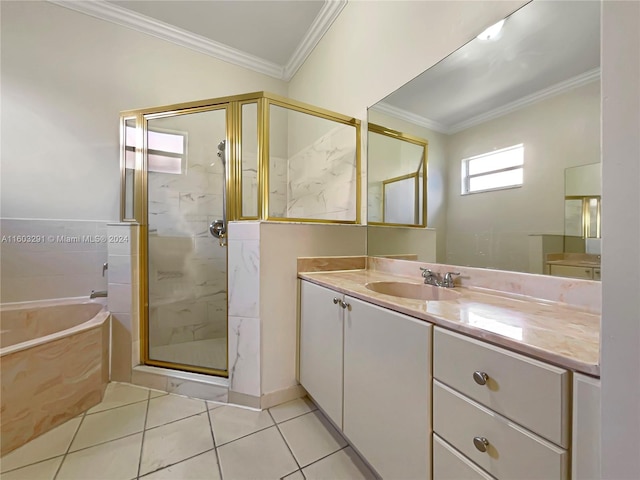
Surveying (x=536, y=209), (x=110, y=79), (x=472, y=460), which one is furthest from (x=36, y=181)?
(x=536, y=209)

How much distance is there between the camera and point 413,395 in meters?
0.74

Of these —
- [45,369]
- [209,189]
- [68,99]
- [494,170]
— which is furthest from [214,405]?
[68,99]

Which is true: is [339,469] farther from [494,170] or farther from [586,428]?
[494,170]

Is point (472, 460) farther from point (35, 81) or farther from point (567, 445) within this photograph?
point (35, 81)

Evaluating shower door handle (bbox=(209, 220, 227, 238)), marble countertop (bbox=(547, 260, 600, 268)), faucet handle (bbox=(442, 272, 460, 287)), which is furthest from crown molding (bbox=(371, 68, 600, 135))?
shower door handle (bbox=(209, 220, 227, 238))

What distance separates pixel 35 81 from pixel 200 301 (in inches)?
77.8

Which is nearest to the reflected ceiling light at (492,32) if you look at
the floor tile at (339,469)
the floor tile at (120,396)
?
the floor tile at (339,469)

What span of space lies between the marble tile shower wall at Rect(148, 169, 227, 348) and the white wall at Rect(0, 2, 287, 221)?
481 mm

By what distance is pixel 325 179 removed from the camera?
6.66 feet

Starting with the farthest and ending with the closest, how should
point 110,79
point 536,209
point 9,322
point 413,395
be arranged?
point 110,79
point 9,322
point 536,209
point 413,395

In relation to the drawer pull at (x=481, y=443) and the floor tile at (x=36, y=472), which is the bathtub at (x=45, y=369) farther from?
the drawer pull at (x=481, y=443)

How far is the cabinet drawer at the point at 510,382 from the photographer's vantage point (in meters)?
0.45

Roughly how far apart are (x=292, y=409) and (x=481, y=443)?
3.59ft

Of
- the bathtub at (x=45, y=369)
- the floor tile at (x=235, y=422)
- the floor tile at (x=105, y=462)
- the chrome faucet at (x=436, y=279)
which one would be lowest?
the floor tile at (x=235, y=422)
